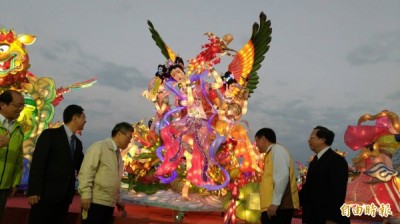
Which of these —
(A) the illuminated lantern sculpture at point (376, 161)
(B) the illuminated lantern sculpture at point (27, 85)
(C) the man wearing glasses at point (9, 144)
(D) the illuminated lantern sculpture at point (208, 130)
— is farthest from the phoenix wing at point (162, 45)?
(C) the man wearing glasses at point (9, 144)

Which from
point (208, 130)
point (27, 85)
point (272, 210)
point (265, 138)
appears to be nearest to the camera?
point (272, 210)

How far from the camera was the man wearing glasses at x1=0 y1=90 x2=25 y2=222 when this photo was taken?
3219 millimetres

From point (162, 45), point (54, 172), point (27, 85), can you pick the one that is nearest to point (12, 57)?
point (27, 85)

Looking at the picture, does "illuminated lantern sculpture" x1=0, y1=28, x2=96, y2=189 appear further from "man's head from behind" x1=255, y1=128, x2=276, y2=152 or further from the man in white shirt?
the man in white shirt

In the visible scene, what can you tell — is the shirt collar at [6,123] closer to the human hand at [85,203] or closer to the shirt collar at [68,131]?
the shirt collar at [68,131]

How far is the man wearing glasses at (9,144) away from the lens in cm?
322

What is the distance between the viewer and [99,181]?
131 inches

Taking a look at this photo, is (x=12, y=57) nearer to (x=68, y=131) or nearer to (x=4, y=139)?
(x=68, y=131)

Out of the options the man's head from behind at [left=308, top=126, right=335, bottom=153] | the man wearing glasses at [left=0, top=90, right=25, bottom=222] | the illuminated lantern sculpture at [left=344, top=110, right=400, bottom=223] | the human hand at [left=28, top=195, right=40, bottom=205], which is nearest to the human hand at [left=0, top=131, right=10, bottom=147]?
the man wearing glasses at [left=0, top=90, right=25, bottom=222]

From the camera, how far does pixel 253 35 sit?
8.16m

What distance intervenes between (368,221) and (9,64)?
9692mm

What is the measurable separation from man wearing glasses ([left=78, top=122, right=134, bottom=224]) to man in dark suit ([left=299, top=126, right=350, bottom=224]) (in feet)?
6.21

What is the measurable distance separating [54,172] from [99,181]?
0.41 m

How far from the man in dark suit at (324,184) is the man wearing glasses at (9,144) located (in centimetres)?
283
